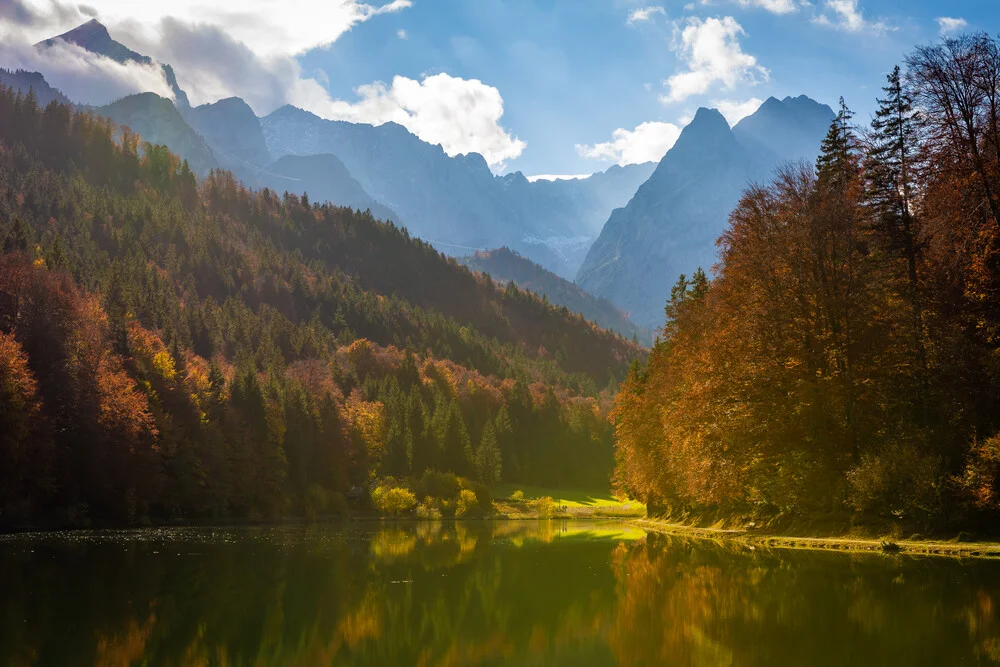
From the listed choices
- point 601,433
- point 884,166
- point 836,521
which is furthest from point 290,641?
point 601,433

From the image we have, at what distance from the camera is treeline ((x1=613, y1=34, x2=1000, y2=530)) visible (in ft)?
105

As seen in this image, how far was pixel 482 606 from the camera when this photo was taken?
2088 centimetres

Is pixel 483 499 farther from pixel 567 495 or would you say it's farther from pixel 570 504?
pixel 567 495

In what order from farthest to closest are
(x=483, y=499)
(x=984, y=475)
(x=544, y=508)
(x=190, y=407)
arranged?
1. (x=544, y=508)
2. (x=483, y=499)
3. (x=190, y=407)
4. (x=984, y=475)

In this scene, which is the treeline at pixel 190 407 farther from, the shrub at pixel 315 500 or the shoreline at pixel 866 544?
the shoreline at pixel 866 544

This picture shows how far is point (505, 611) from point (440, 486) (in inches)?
3666

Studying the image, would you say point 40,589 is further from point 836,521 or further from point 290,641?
point 836,521

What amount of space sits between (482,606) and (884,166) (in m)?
30.6

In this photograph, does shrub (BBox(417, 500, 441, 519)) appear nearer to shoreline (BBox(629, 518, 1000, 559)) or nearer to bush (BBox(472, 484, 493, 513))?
bush (BBox(472, 484, 493, 513))

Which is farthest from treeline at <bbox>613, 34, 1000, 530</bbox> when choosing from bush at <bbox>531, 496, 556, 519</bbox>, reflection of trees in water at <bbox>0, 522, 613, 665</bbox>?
bush at <bbox>531, 496, 556, 519</bbox>

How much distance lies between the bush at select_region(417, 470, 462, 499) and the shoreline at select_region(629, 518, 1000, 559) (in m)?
64.1

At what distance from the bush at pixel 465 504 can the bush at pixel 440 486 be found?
232 centimetres

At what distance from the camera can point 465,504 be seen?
4237 inches

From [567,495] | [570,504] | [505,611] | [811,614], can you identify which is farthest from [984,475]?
[567,495]
